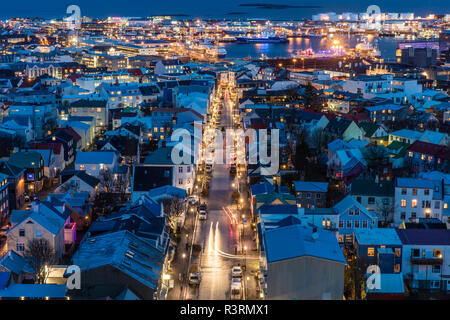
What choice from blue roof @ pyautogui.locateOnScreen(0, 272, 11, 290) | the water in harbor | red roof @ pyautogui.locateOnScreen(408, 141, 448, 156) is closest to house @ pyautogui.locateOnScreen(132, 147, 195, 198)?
blue roof @ pyautogui.locateOnScreen(0, 272, 11, 290)

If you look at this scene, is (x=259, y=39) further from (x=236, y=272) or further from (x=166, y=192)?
(x=236, y=272)

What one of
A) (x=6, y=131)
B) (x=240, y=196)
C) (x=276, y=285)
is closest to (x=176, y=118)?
(x=6, y=131)

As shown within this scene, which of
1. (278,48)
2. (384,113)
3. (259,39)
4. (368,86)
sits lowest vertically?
(384,113)

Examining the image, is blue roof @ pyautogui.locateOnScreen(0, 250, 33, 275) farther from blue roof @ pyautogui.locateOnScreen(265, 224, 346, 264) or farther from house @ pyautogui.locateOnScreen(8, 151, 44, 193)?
house @ pyautogui.locateOnScreen(8, 151, 44, 193)

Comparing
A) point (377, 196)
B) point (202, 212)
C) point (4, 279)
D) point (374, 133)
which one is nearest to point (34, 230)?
point (4, 279)

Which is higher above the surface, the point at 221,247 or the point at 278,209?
the point at 278,209
